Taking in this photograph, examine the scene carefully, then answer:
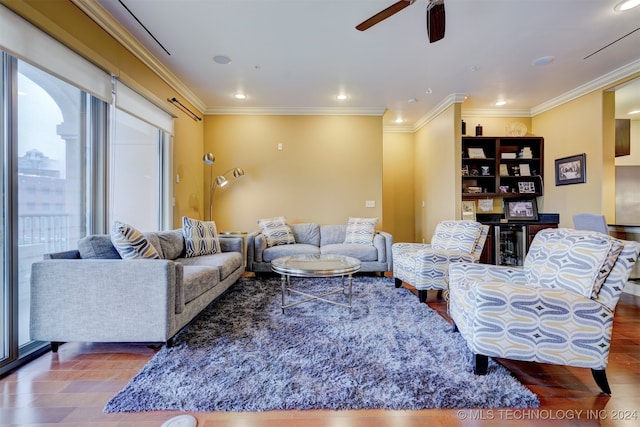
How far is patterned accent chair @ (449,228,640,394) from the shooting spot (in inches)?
58.0

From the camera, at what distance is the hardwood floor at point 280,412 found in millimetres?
1309

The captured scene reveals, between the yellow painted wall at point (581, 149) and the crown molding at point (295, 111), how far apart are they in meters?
2.77

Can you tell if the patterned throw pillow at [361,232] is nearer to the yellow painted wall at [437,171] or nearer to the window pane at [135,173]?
the yellow painted wall at [437,171]

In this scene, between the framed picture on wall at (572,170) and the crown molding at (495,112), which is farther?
the crown molding at (495,112)

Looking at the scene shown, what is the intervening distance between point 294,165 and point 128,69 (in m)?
2.63

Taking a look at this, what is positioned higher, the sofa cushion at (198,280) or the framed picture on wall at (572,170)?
the framed picture on wall at (572,170)

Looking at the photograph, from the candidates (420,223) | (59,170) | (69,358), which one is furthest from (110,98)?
(420,223)

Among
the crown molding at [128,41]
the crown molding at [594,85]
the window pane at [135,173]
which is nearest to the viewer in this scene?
the crown molding at [128,41]

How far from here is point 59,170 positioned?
2.17 metres

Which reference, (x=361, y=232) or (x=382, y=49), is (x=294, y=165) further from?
(x=382, y=49)

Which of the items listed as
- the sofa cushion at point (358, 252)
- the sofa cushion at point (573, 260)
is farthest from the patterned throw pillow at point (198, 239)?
the sofa cushion at point (573, 260)

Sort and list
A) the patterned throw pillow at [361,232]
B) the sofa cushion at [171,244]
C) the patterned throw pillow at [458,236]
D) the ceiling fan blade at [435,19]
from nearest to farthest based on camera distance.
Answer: the ceiling fan blade at [435,19]
the sofa cushion at [171,244]
the patterned throw pillow at [458,236]
the patterned throw pillow at [361,232]

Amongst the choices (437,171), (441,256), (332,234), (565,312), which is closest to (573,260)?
(565,312)

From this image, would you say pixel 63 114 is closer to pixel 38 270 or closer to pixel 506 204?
pixel 38 270
